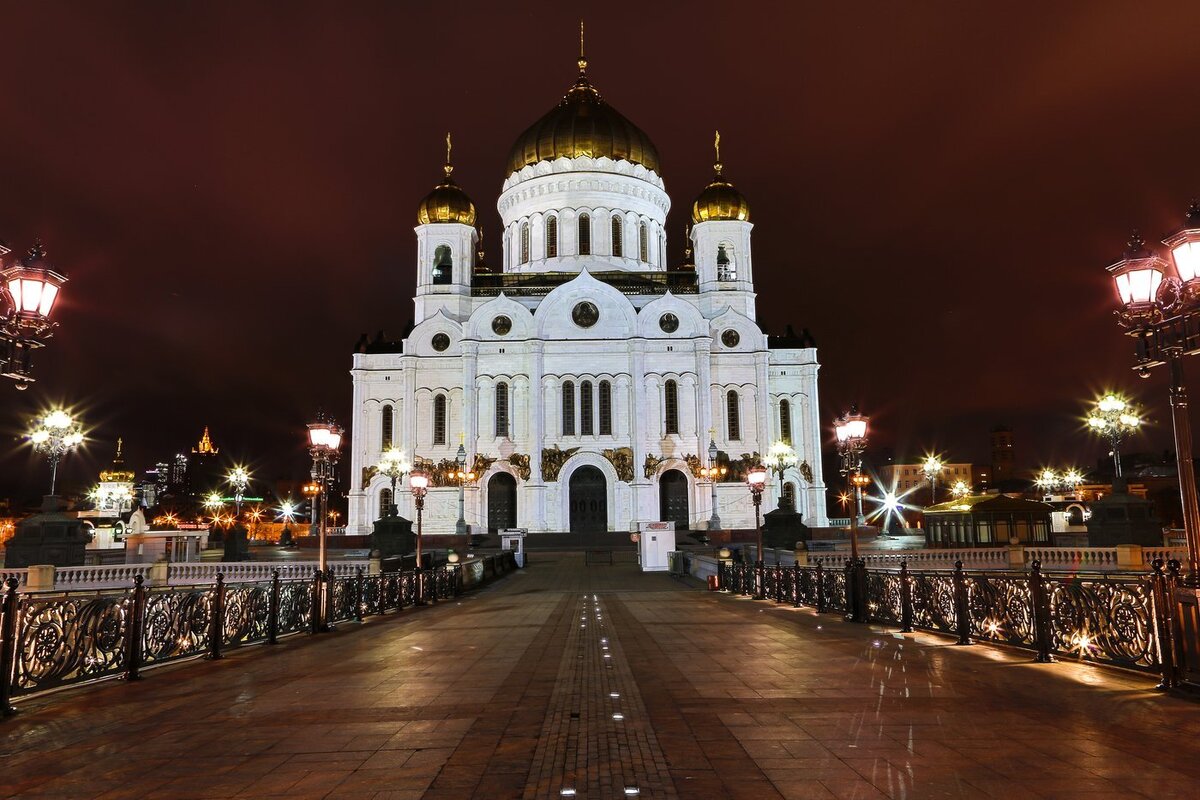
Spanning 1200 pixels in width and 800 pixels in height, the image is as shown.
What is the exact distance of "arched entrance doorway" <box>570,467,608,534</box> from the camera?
48.4 meters

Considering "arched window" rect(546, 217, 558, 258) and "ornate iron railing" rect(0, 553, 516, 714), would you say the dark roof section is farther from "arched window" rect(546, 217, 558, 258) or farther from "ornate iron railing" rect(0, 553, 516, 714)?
"ornate iron railing" rect(0, 553, 516, 714)

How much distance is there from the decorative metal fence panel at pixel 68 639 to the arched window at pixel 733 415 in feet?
143

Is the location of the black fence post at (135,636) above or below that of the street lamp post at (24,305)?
below

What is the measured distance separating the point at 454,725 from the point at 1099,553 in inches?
866

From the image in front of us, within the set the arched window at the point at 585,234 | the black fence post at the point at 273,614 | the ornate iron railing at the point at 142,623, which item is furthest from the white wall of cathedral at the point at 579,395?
the black fence post at the point at 273,614

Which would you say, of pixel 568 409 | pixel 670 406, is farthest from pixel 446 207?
pixel 670 406

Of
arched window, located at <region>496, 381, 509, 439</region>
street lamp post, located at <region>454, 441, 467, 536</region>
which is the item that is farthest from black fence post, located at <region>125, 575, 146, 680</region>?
arched window, located at <region>496, 381, 509, 439</region>

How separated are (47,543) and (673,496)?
32907mm

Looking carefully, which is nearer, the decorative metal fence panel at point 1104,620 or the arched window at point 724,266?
the decorative metal fence panel at point 1104,620

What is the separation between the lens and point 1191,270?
306 inches

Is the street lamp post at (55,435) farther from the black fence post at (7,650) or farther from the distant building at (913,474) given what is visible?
the distant building at (913,474)

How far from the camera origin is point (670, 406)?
50781 millimetres

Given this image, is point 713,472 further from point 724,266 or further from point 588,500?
point 724,266

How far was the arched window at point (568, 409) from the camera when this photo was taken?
50.0m
